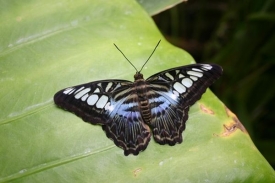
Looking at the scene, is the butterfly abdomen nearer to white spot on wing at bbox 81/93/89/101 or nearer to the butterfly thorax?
the butterfly thorax

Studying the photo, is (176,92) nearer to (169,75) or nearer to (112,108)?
(169,75)

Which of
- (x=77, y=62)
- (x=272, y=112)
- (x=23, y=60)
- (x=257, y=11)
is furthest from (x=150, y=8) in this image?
(x=272, y=112)

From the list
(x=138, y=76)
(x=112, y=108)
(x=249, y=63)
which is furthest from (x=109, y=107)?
(x=249, y=63)

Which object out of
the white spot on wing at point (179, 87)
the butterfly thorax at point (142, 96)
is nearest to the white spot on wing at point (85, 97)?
the butterfly thorax at point (142, 96)

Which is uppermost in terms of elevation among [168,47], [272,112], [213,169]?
[168,47]

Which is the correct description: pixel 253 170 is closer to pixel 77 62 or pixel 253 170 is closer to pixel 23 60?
pixel 77 62

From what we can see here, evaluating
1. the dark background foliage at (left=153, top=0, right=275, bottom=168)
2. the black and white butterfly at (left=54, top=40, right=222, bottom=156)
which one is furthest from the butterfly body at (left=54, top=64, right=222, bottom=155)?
the dark background foliage at (left=153, top=0, right=275, bottom=168)
